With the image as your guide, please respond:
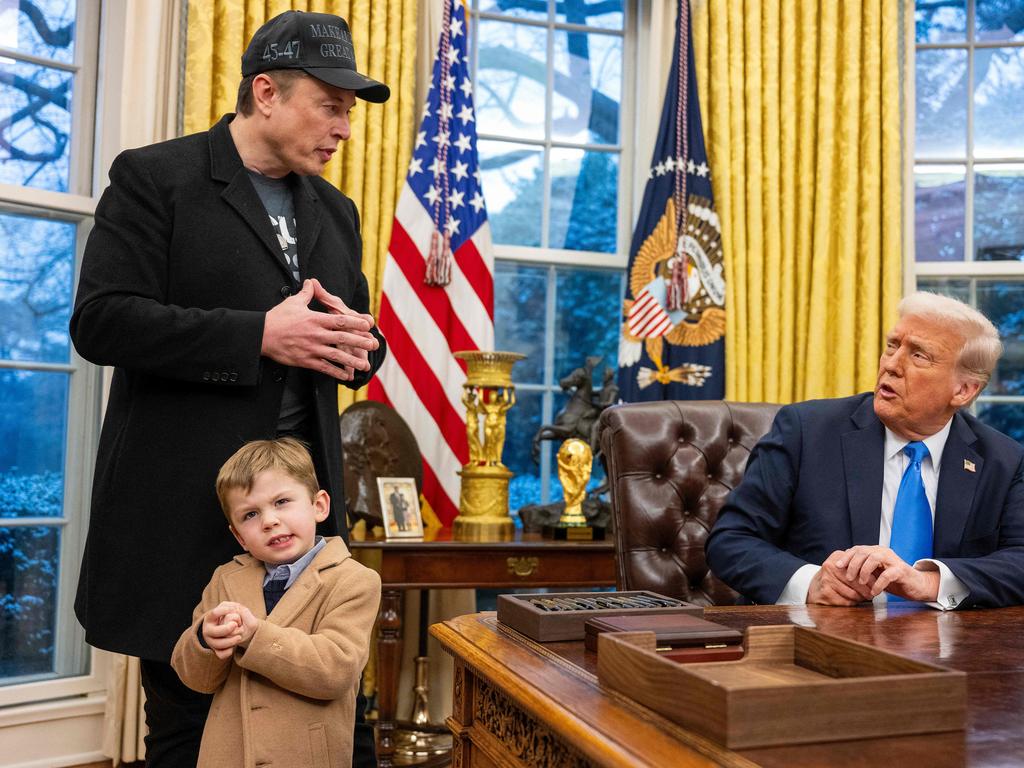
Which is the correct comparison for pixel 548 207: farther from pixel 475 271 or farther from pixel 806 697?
pixel 806 697

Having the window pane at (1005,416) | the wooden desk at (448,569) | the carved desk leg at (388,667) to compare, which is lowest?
the carved desk leg at (388,667)

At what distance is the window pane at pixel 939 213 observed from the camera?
14.2 feet

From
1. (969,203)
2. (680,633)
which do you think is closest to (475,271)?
(969,203)

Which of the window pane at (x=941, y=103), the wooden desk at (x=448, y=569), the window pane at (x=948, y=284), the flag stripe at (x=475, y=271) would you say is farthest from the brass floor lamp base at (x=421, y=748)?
the window pane at (x=941, y=103)

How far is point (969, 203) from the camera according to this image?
14.2ft

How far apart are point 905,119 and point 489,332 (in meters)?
1.92

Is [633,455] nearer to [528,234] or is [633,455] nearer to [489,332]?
[489,332]

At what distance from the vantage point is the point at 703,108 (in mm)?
4031

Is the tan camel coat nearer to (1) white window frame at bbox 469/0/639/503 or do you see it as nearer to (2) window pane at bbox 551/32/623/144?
(1) white window frame at bbox 469/0/639/503

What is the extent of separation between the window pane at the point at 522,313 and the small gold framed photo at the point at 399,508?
1.11 m

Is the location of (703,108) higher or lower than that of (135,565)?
higher

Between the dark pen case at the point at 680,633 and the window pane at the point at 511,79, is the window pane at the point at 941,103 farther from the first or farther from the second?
the dark pen case at the point at 680,633

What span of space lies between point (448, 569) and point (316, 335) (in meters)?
1.52

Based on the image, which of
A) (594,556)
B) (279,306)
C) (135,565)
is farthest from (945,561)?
(594,556)
